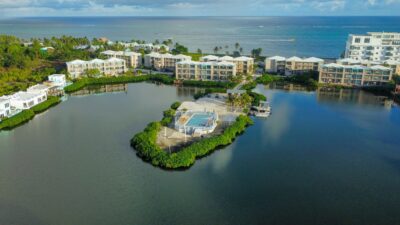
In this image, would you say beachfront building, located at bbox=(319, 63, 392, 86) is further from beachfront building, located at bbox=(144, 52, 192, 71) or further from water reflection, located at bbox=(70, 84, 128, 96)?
water reflection, located at bbox=(70, 84, 128, 96)

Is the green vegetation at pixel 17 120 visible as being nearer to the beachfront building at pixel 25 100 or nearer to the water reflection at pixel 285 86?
the beachfront building at pixel 25 100

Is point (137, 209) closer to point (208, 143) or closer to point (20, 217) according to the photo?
Answer: point (20, 217)

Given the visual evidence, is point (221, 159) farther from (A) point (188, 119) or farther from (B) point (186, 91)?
(B) point (186, 91)

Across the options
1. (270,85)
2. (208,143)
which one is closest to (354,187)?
(208,143)

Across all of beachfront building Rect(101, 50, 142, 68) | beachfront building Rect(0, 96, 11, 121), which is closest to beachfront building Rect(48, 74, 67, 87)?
beachfront building Rect(0, 96, 11, 121)

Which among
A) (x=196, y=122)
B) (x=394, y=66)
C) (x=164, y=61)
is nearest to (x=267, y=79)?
(x=164, y=61)

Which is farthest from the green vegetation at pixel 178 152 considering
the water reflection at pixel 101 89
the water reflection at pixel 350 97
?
the water reflection at pixel 101 89
